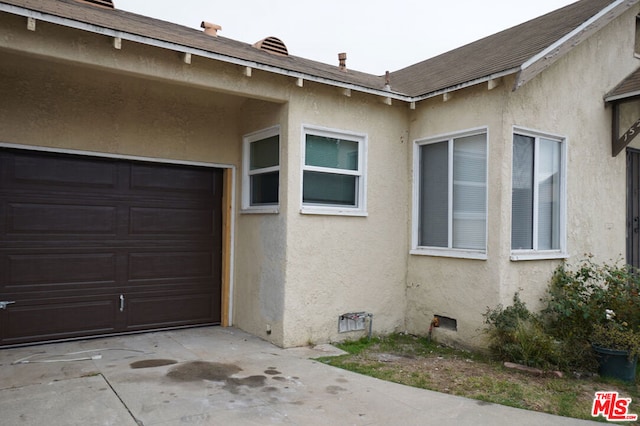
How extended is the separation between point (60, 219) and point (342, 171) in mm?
3859

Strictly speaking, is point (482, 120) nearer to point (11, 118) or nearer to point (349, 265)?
point (349, 265)

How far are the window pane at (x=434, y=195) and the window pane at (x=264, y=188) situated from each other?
2311 millimetres

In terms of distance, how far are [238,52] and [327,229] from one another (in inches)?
104

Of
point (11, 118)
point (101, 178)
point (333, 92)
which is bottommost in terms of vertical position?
point (101, 178)

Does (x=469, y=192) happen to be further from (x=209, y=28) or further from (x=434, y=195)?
(x=209, y=28)

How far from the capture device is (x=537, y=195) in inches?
258

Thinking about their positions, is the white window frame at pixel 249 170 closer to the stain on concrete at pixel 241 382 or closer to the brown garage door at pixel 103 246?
the brown garage door at pixel 103 246

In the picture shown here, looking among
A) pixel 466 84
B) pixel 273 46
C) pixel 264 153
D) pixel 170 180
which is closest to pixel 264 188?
pixel 264 153

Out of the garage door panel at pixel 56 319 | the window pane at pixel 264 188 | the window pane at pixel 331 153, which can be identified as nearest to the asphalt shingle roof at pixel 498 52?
the window pane at pixel 331 153

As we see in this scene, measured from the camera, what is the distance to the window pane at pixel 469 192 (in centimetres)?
646

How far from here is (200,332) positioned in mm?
6938

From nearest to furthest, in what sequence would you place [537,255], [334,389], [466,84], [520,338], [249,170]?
[334,389]
[520,338]
[466,84]
[537,255]
[249,170]

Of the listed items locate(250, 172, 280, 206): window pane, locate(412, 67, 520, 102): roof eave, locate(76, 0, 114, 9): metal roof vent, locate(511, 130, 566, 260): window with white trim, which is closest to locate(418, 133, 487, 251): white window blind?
locate(511, 130, 566, 260): window with white trim

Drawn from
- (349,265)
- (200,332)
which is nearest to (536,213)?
(349,265)
